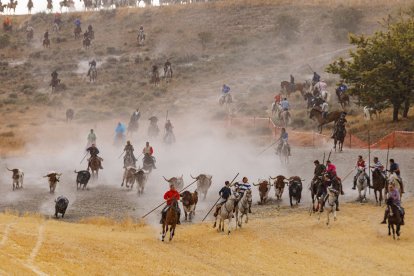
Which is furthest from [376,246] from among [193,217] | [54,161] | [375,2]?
[375,2]

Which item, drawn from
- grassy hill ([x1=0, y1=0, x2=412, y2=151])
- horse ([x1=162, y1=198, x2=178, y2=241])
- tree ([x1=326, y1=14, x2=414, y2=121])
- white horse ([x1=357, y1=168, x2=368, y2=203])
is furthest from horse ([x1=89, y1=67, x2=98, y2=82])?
horse ([x1=162, y1=198, x2=178, y2=241])

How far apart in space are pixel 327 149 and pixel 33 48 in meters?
58.7

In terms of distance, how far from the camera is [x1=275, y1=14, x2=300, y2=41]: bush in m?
83.3

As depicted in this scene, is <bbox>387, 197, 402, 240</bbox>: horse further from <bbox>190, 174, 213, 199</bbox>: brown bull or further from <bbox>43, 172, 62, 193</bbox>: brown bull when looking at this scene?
<bbox>43, 172, 62, 193</bbox>: brown bull

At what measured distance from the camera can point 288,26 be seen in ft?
274

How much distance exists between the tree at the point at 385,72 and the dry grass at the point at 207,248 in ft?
62.3

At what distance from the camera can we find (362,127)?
4431cm

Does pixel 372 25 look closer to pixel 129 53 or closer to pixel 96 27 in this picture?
pixel 129 53

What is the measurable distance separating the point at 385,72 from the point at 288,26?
141 ft

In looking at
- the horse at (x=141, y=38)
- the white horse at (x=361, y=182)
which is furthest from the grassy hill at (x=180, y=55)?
the white horse at (x=361, y=182)

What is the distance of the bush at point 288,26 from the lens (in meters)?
83.3

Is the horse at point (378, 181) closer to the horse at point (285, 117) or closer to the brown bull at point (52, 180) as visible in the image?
the brown bull at point (52, 180)

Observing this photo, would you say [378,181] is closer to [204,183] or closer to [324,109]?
[204,183]

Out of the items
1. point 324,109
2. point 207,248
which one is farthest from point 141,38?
point 207,248
